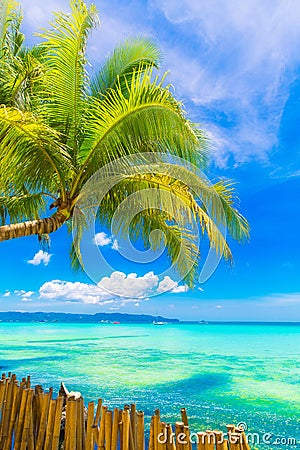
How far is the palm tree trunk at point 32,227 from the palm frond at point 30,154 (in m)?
0.30

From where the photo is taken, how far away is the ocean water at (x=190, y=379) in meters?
11.8

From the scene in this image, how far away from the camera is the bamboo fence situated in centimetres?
268

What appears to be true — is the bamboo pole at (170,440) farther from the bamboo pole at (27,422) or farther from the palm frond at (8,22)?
the palm frond at (8,22)

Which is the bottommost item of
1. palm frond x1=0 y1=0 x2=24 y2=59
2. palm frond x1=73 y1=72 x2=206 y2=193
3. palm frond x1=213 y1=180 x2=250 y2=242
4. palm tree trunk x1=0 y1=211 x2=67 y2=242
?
palm tree trunk x1=0 y1=211 x2=67 y2=242

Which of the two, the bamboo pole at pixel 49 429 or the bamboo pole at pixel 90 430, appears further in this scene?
the bamboo pole at pixel 49 429

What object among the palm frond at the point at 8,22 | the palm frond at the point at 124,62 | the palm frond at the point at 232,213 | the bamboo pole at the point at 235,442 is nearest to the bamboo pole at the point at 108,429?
the bamboo pole at the point at 235,442

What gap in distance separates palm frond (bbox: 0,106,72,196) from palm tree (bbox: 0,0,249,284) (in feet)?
0.03

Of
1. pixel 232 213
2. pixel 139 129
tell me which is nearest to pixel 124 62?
pixel 139 129

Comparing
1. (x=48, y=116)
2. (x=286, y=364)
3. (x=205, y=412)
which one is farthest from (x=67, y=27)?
(x=286, y=364)

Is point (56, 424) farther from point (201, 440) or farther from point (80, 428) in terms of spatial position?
point (201, 440)

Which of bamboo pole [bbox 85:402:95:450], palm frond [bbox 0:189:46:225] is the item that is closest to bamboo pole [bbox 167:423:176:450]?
bamboo pole [bbox 85:402:95:450]

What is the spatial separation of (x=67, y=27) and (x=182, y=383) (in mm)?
15770

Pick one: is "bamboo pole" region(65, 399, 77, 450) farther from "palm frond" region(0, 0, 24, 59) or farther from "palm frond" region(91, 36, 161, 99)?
"palm frond" region(0, 0, 24, 59)

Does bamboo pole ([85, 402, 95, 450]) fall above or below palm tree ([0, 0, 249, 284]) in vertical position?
below
